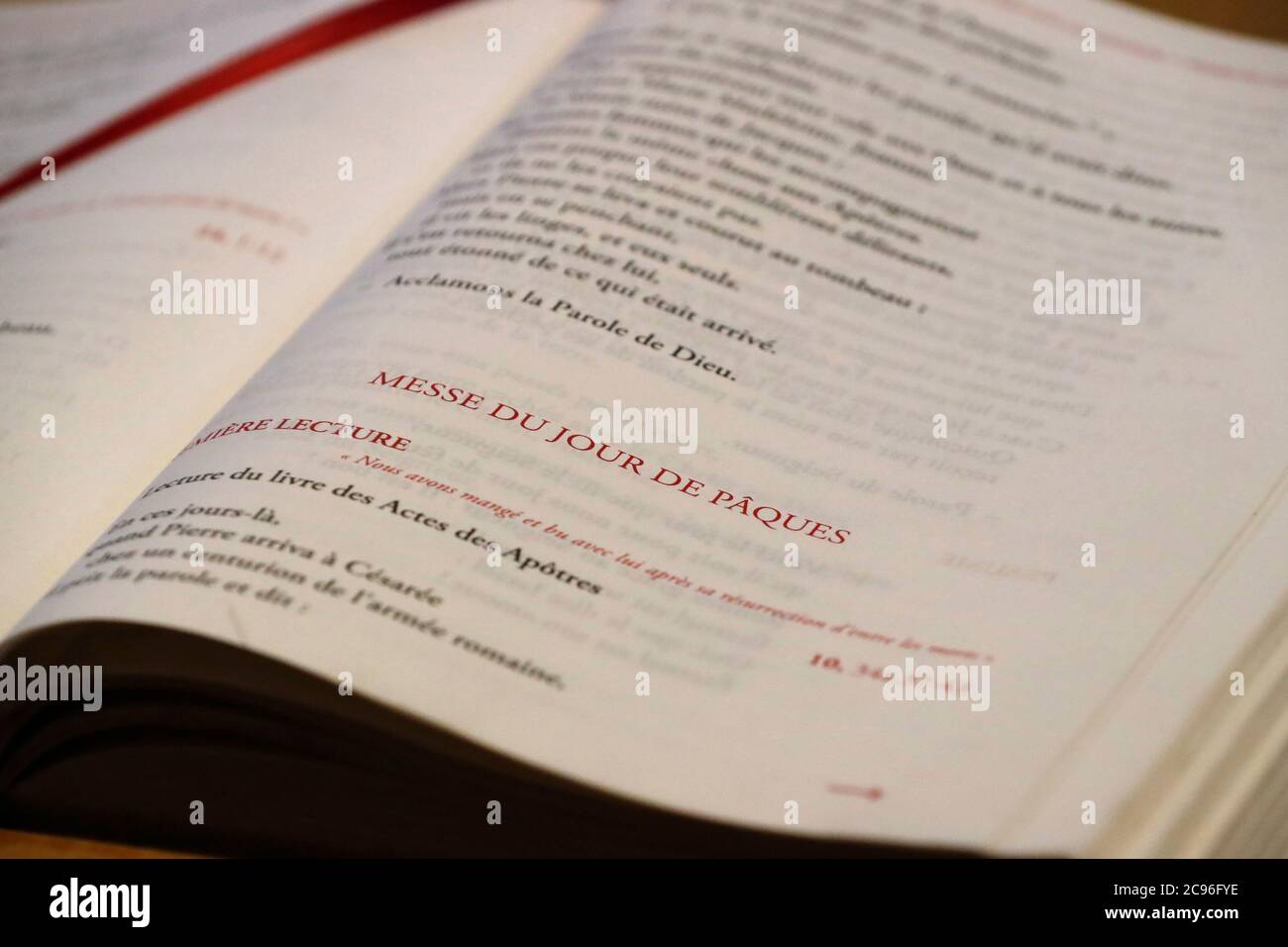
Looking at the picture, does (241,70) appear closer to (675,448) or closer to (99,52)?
(99,52)

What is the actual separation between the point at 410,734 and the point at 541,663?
39mm

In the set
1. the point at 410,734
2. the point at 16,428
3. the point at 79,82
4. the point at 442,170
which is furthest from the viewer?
the point at 79,82

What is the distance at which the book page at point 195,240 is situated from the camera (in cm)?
44

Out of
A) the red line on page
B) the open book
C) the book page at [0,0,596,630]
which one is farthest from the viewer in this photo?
the red line on page

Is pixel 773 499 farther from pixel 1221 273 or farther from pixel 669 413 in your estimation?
pixel 1221 273

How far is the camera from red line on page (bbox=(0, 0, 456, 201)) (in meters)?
0.61

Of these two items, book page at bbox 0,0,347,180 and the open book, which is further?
book page at bbox 0,0,347,180

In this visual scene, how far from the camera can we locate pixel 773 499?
0.39 metres

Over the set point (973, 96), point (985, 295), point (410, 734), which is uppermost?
point (973, 96)

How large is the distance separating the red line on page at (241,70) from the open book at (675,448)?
10 millimetres

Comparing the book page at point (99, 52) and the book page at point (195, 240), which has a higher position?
the book page at point (99, 52)

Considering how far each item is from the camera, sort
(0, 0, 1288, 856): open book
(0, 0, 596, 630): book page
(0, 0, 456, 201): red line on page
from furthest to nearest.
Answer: (0, 0, 456, 201): red line on page → (0, 0, 596, 630): book page → (0, 0, 1288, 856): open book

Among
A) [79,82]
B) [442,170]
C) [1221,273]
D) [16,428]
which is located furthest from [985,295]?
[79,82]

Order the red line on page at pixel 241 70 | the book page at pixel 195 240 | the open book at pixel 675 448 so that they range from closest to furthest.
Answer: the open book at pixel 675 448 < the book page at pixel 195 240 < the red line on page at pixel 241 70
